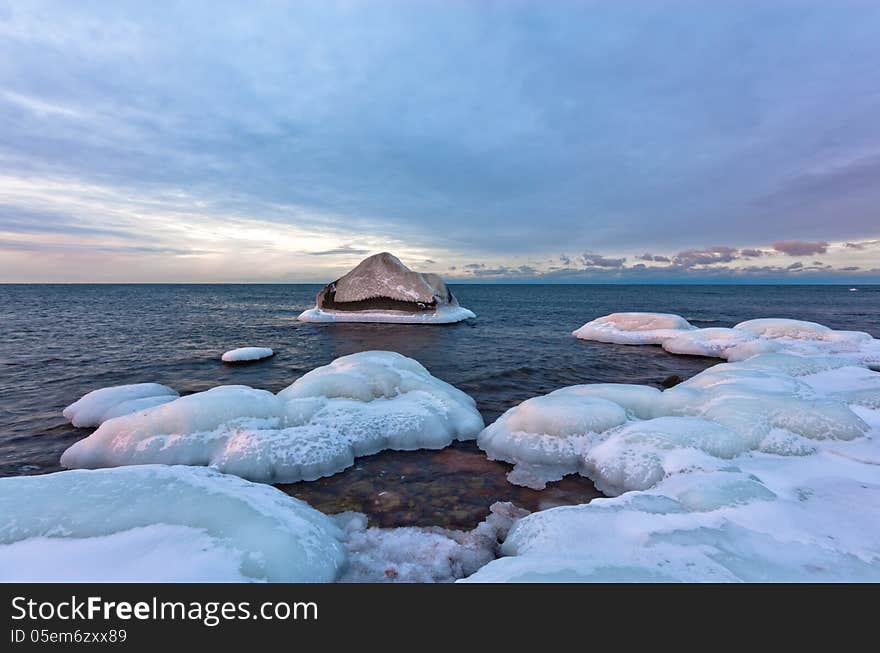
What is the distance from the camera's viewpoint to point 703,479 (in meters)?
6.75

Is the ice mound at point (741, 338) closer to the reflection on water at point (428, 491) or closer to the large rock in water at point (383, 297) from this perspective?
the large rock in water at point (383, 297)

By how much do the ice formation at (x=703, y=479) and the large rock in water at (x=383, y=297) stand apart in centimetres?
2774

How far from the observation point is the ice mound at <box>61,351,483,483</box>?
845 centimetres

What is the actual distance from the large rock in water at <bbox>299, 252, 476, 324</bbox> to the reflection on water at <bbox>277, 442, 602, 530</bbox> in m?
29.3

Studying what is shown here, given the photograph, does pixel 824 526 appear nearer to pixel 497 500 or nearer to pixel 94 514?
pixel 497 500

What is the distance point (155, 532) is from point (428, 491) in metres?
4.54

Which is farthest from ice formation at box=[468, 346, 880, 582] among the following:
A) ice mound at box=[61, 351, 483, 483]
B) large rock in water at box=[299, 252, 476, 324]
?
large rock in water at box=[299, 252, 476, 324]

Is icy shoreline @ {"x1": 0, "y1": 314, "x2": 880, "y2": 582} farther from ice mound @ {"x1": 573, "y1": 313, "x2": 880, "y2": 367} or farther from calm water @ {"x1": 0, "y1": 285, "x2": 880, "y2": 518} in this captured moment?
ice mound @ {"x1": 573, "y1": 313, "x2": 880, "y2": 367}

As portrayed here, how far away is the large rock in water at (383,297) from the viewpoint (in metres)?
38.2

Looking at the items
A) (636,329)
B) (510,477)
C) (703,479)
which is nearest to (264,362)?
(510,477)

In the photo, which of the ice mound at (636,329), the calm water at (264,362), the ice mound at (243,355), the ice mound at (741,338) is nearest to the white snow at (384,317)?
the calm water at (264,362)

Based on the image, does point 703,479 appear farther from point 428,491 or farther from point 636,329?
point 636,329
